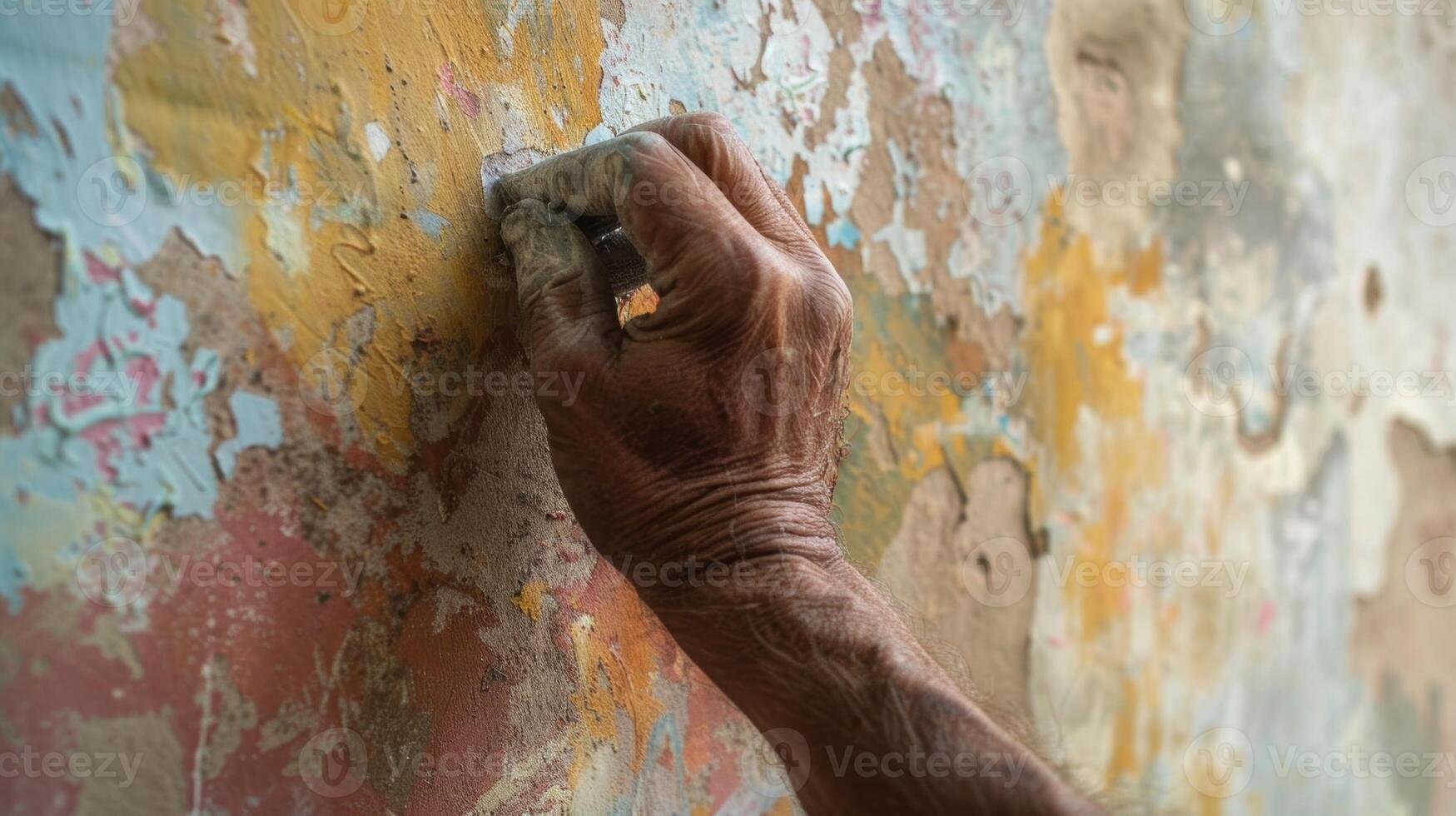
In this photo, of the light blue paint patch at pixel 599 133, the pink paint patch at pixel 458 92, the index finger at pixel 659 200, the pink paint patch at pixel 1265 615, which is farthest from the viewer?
the pink paint patch at pixel 1265 615

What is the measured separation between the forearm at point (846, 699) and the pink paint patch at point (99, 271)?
0.41 m

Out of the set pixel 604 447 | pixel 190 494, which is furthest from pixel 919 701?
pixel 190 494

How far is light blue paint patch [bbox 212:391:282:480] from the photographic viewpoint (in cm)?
63

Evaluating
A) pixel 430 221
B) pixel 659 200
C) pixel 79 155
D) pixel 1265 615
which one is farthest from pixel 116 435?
pixel 1265 615

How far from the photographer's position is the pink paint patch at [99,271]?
575 mm

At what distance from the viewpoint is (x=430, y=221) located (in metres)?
0.75

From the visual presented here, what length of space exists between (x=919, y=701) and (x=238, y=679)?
0.46 meters

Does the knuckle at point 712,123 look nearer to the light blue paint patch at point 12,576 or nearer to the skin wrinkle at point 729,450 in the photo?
the skin wrinkle at point 729,450

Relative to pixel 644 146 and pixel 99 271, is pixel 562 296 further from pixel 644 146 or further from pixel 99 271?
pixel 99 271

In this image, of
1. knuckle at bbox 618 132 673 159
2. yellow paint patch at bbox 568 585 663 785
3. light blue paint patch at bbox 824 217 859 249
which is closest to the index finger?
knuckle at bbox 618 132 673 159

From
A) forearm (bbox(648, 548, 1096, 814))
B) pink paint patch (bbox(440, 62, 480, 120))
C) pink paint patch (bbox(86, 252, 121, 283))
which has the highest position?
pink paint patch (bbox(440, 62, 480, 120))

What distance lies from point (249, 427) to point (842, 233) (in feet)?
2.52

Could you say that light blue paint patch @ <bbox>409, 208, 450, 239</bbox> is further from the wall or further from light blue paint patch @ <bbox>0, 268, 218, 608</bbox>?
light blue paint patch @ <bbox>0, 268, 218, 608</bbox>

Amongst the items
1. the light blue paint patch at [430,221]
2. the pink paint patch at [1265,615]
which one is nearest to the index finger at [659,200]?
the light blue paint patch at [430,221]
